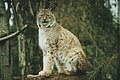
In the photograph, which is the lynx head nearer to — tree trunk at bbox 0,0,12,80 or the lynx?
the lynx

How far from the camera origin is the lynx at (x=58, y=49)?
410 inches

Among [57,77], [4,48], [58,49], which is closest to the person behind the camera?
[57,77]

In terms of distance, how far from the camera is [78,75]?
413 inches

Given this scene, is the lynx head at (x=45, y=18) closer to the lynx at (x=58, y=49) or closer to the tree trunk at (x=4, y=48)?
the lynx at (x=58, y=49)

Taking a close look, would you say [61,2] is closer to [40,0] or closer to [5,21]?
[40,0]

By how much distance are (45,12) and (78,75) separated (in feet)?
A: 4.57

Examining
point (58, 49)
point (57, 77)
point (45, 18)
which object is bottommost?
point (57, 77)

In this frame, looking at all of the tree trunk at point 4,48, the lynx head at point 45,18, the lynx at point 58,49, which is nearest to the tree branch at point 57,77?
the lynx at point 58,49

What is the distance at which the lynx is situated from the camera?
1041 centimetres

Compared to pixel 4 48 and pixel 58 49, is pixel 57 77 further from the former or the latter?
pixel 4 48

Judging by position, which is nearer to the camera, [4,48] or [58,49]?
[58,49]

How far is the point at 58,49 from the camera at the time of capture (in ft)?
34.3

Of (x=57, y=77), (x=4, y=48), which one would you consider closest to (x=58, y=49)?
(x=57, y=77)

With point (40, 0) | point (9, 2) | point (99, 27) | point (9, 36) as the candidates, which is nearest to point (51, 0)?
point (40, 0)
